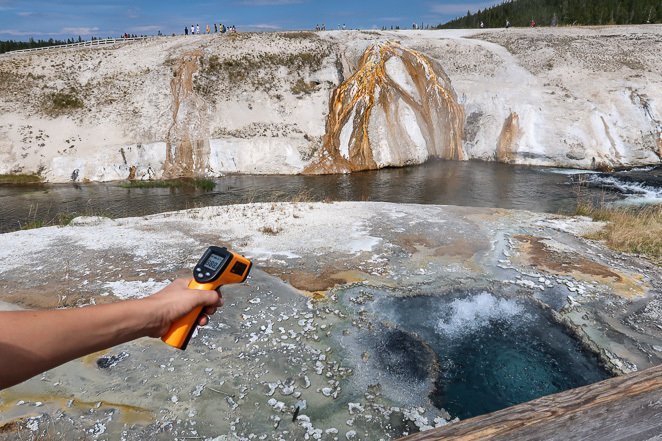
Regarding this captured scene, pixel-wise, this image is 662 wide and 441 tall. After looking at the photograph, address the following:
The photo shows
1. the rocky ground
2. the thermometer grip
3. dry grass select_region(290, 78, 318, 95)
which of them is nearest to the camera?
the thermometer grip

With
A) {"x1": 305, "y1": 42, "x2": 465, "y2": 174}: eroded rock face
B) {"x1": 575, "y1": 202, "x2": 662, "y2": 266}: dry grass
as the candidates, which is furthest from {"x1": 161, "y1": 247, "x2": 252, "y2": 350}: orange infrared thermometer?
{"x1": 305, "y1": 42, "x2": 465, "y2": 174}: eroded rock face

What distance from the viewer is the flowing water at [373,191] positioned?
2344 cm

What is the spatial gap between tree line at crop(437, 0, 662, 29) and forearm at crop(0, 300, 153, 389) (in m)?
77.9

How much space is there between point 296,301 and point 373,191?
18.3 meters

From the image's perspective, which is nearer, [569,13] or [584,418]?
[584,418]

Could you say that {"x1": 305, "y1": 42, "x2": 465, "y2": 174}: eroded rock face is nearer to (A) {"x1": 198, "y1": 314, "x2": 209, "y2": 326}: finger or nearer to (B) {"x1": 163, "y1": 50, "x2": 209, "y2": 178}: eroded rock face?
(B) {"x1": 163, "y1": 50, "x2": 209, "y2": 178}: eroded rock face

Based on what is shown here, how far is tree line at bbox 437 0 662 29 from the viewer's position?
71125 mm

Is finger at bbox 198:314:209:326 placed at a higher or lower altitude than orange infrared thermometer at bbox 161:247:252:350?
lower

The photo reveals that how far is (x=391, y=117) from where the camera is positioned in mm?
33969

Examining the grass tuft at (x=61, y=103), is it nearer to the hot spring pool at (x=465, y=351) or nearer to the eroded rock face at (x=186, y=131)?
the eroded rock face at (x=186, y=131)

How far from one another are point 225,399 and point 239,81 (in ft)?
114

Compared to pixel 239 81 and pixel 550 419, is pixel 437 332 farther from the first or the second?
pixel 239 81

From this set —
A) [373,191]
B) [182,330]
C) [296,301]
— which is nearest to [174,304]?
[182,330]

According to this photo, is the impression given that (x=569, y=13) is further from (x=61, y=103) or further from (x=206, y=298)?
(x=206, y=298)
